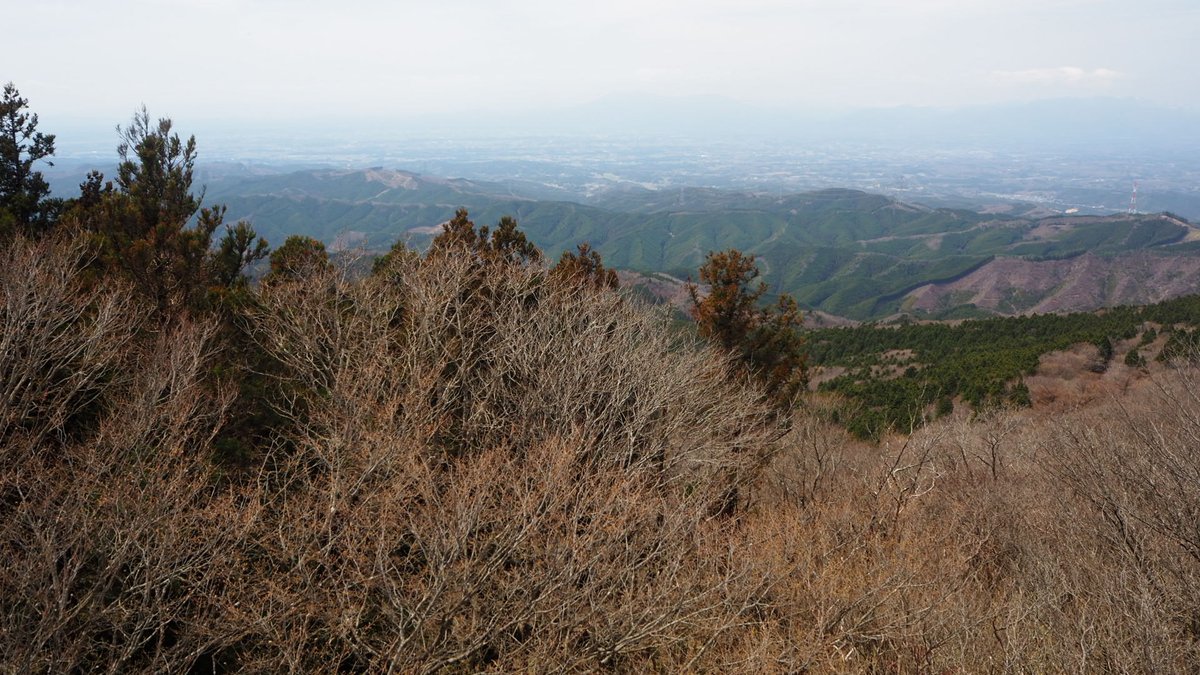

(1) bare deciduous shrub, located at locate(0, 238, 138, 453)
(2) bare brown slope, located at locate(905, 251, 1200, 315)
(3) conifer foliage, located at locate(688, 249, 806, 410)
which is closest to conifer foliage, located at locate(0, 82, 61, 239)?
(1) bare deciduous shrub, located at locate(0, 238, 138, 453)

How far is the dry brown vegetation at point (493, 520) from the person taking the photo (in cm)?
905

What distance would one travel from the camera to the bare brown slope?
4555 inches

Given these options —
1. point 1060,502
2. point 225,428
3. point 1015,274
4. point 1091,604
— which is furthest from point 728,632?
point 1015,274

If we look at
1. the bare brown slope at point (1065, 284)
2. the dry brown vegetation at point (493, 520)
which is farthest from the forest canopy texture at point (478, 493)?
the bare brown slope at point (1065, 284)

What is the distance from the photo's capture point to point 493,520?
10688 mm

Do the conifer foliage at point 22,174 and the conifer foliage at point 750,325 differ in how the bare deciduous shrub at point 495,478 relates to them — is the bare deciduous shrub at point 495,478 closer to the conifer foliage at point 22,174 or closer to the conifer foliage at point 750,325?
the conifer foliage at point 750,325

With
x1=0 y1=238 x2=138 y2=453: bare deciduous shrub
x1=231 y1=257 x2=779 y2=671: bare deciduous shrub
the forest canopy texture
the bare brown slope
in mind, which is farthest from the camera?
the bare brown slope

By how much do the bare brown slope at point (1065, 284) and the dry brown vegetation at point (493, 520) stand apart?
12427 centimetres

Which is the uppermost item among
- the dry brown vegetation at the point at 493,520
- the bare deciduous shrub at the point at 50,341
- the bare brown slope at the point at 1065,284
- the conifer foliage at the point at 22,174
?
the conifer foliage at the point at 22,174

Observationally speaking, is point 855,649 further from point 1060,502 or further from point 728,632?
point 1060,502

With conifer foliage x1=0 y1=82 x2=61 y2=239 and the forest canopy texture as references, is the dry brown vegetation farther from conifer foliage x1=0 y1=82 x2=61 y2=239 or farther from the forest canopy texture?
conifer foliage x1=0 y1=82 x2=61 y2=239

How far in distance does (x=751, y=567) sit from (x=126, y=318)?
14.7m

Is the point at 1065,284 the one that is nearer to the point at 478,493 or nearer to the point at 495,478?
the point at 495,478

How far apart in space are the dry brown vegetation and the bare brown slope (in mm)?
124268
